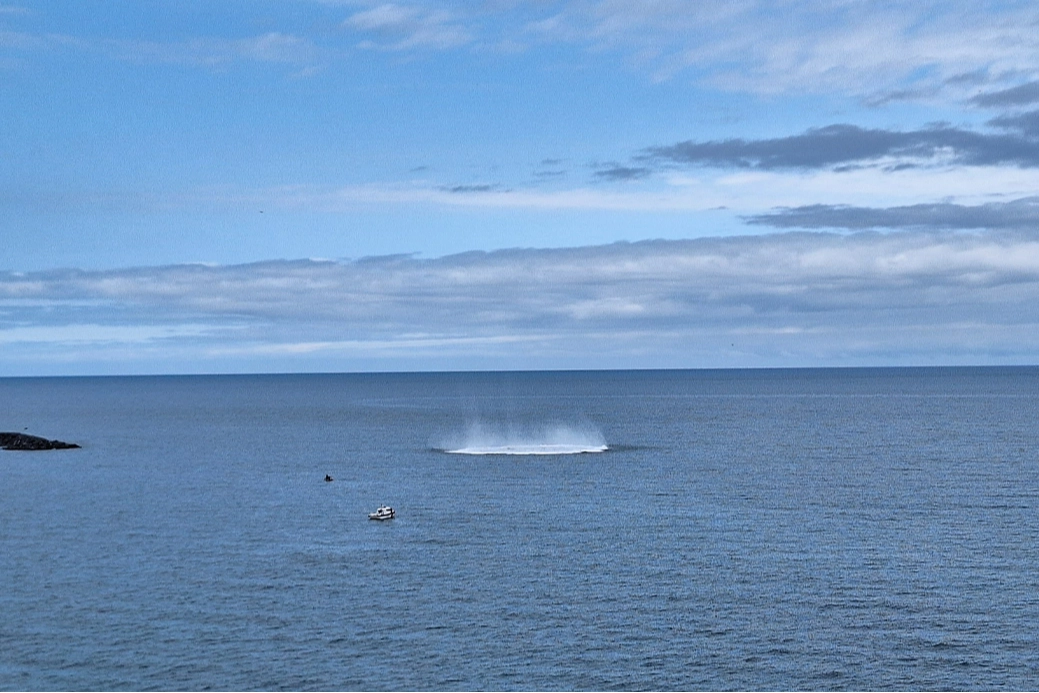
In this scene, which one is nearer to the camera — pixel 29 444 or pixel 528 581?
pixel 528 581

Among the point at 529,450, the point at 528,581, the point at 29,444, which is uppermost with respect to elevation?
the point at 29,444

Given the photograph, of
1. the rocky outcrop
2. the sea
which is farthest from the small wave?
the rocky outcrop

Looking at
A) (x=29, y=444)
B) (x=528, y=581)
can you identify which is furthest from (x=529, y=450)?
(x=528, y=581)

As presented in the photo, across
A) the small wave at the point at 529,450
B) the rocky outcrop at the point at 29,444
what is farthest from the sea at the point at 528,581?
the rocky outcrop at the point at 29,444

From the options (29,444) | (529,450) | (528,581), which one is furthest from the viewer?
(29,444)

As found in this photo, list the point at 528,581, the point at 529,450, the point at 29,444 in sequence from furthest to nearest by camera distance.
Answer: the point at 29,444, the point at 529,450, the point at 528,581

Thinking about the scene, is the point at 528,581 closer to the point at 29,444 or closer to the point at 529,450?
the point at 529,450

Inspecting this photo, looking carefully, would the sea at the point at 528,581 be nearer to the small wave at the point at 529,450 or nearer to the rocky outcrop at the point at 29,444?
the small wave at the point at 529,450

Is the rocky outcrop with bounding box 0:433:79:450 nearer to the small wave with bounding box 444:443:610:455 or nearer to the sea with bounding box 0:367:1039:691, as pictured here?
the sea with bounding box 0:367:1039:691

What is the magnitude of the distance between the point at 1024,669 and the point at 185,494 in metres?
93.2

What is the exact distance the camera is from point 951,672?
55031mm

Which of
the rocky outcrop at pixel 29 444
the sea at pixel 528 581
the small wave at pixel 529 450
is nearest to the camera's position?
the sea at pixel 528 581

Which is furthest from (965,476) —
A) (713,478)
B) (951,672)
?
(951,672)

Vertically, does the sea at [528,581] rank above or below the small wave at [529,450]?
below
